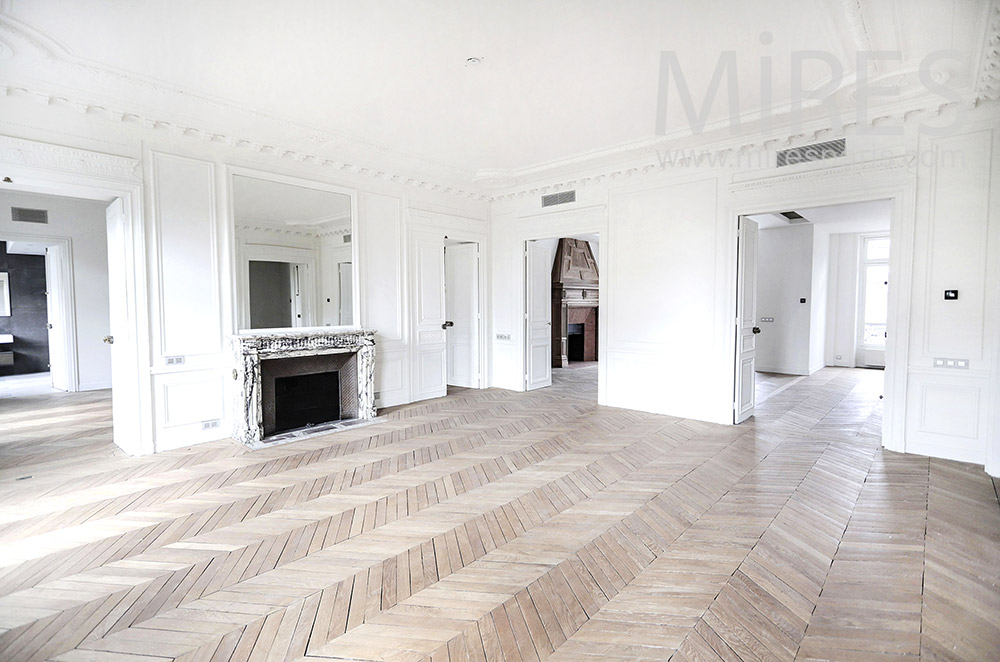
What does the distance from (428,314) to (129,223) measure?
3466 millimetres

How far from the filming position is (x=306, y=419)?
5.23 meters

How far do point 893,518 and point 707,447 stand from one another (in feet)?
5.10

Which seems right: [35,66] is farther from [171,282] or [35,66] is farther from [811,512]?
[811,512]

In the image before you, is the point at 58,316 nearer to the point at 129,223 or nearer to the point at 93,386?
the point at 93,386

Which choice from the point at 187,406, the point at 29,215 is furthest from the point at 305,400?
the point at 29,215

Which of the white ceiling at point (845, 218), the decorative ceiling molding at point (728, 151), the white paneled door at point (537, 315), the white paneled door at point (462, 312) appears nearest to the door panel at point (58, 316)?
the white paneled door at point (462, 312)

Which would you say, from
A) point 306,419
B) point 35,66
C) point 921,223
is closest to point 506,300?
point 306,419

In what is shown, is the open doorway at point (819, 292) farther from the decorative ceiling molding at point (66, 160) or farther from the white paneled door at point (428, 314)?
the decorative ceiling molding at point (66, 160)

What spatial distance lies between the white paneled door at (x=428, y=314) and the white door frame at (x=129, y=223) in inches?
119

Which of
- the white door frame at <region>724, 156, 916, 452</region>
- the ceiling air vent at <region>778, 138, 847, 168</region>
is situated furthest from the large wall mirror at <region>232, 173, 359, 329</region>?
the white door frame at <region>724, 156, 916, 452</region>

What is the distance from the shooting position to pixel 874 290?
32.7 ft

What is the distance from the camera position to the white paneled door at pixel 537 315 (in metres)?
7.20

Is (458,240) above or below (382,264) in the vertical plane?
above

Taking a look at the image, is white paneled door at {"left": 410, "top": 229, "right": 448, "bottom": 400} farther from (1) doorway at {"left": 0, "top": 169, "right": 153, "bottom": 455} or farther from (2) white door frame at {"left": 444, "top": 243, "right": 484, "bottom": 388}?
(1) doorway at {"left": 0, "top": 169, "right": 153, "bottom": 455}
